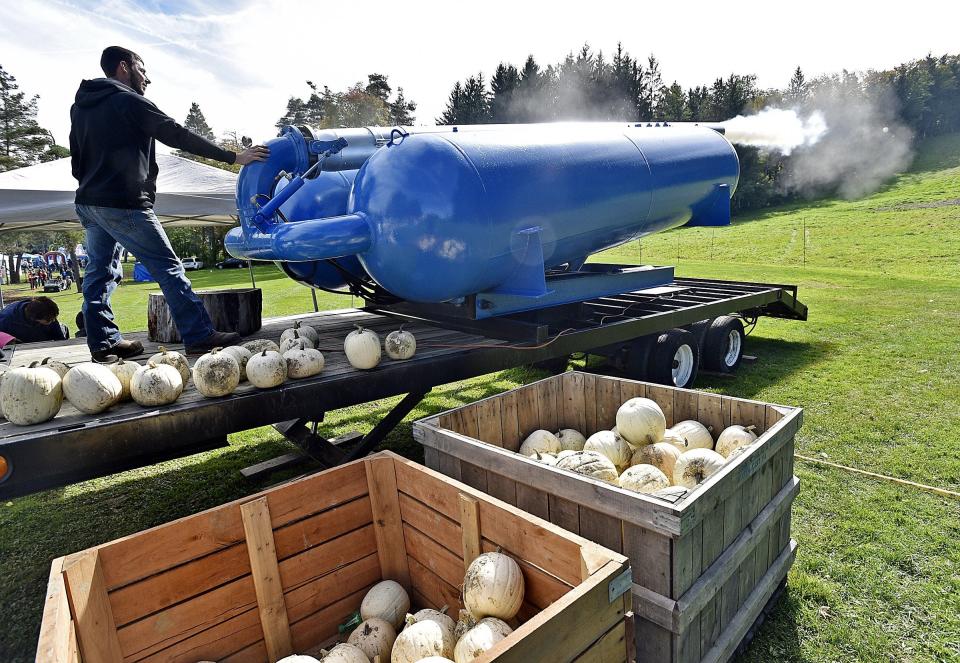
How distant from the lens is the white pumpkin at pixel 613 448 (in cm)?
322

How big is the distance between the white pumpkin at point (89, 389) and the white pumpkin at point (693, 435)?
299 centimetres

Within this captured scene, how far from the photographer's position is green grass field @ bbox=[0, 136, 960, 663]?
2850 millimetres

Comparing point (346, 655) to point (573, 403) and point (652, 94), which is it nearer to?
point (573, 403)

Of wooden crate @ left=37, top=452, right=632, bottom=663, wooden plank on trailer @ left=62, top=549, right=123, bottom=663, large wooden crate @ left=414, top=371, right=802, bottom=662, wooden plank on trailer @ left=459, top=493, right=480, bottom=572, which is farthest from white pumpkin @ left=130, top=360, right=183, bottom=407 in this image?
wooden plank on trailer @ left=459, top=493, right=480, bottom=572

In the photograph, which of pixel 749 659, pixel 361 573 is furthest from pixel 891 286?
pixel 361 573

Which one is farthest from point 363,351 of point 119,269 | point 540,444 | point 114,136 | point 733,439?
point 119,269

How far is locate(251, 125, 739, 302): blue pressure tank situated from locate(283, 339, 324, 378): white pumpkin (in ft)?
2.18

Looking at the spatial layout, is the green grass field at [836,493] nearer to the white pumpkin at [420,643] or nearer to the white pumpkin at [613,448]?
the white pumpkin at [613,448]

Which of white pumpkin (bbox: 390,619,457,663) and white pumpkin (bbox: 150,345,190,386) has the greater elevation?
white pumpkin (bbox: 150,345,190,386)

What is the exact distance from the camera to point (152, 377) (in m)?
2.82

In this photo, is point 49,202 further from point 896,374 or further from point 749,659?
point 896,374

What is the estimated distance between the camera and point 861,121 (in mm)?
40125

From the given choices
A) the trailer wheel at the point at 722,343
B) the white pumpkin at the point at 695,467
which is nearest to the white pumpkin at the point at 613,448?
the white pumpkin at the point at 695,467

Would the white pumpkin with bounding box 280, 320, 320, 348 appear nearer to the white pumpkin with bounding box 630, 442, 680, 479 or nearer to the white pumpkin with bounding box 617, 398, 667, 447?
the white pumpkin with bounding box 617, 398, 667, 447
